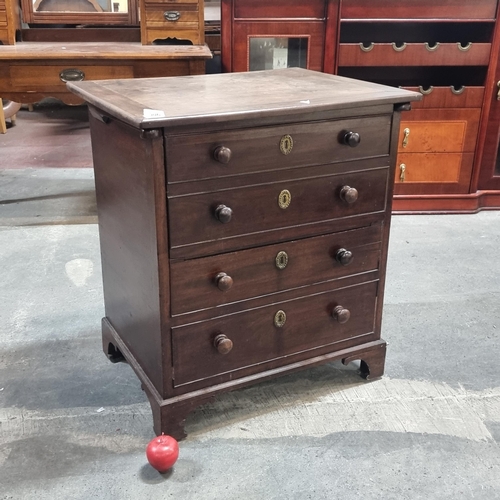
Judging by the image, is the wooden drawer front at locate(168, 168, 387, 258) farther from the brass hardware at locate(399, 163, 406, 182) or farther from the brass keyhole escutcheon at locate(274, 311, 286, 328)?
the brass hardware at locate(399, 163, 406, 182)

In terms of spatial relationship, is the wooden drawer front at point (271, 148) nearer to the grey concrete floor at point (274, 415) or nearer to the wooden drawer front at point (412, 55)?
the grey concrete floor at point (274, 415)

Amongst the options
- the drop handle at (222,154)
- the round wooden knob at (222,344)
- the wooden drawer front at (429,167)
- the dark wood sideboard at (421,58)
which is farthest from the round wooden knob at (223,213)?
the wooden drawer front at (429,167)

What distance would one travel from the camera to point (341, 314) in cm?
178

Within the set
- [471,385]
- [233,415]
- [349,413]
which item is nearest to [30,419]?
[233,415]

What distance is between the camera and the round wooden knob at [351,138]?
Answer: 1596mm

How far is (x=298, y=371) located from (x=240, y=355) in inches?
9.3

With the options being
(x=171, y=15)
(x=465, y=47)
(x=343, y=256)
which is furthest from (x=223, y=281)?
(x=465, y=47)

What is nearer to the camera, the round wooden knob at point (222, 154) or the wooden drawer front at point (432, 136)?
the round wooden knob at point (222, 154)

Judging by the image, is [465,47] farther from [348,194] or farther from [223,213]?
[223,213]

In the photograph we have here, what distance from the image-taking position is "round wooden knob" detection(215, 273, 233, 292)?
1554 millimetres

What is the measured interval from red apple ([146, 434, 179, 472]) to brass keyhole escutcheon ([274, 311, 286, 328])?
411 millimetres

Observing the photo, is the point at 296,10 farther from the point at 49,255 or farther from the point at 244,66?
the point at 49,255

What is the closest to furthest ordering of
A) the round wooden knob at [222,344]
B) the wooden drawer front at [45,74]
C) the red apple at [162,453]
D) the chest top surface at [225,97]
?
the chest top surface at [225,97]
the red apple at [162,453]
the round wooden knob at [222,344]
the wooden drawer front at [45,74]

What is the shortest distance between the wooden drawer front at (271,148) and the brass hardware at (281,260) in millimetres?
233
